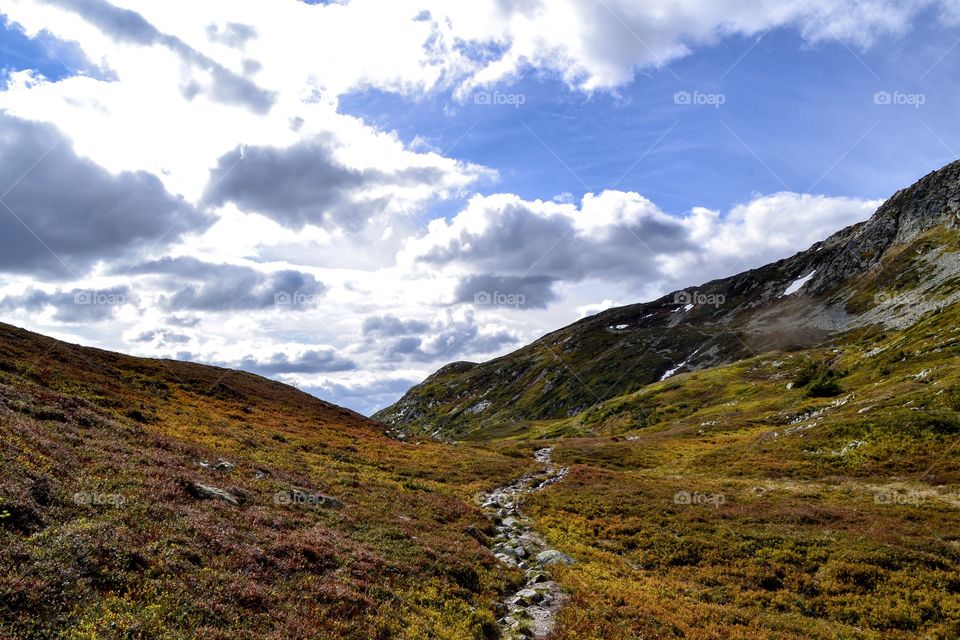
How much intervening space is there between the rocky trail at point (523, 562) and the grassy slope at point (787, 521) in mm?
908

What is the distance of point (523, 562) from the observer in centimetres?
2505

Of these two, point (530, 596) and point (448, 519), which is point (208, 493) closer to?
point (448, 519)

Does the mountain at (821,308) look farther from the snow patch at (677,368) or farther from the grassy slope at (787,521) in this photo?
the grassy slope at (787,521)

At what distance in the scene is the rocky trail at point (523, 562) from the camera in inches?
709

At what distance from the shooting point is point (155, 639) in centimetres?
1110

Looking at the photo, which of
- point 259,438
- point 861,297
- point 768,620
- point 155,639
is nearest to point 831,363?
point 861,297

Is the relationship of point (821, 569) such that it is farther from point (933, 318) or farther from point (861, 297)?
point (861, 297)

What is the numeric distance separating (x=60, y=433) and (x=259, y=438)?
2021 centimetres

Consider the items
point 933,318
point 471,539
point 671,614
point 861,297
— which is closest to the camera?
point 671,614
